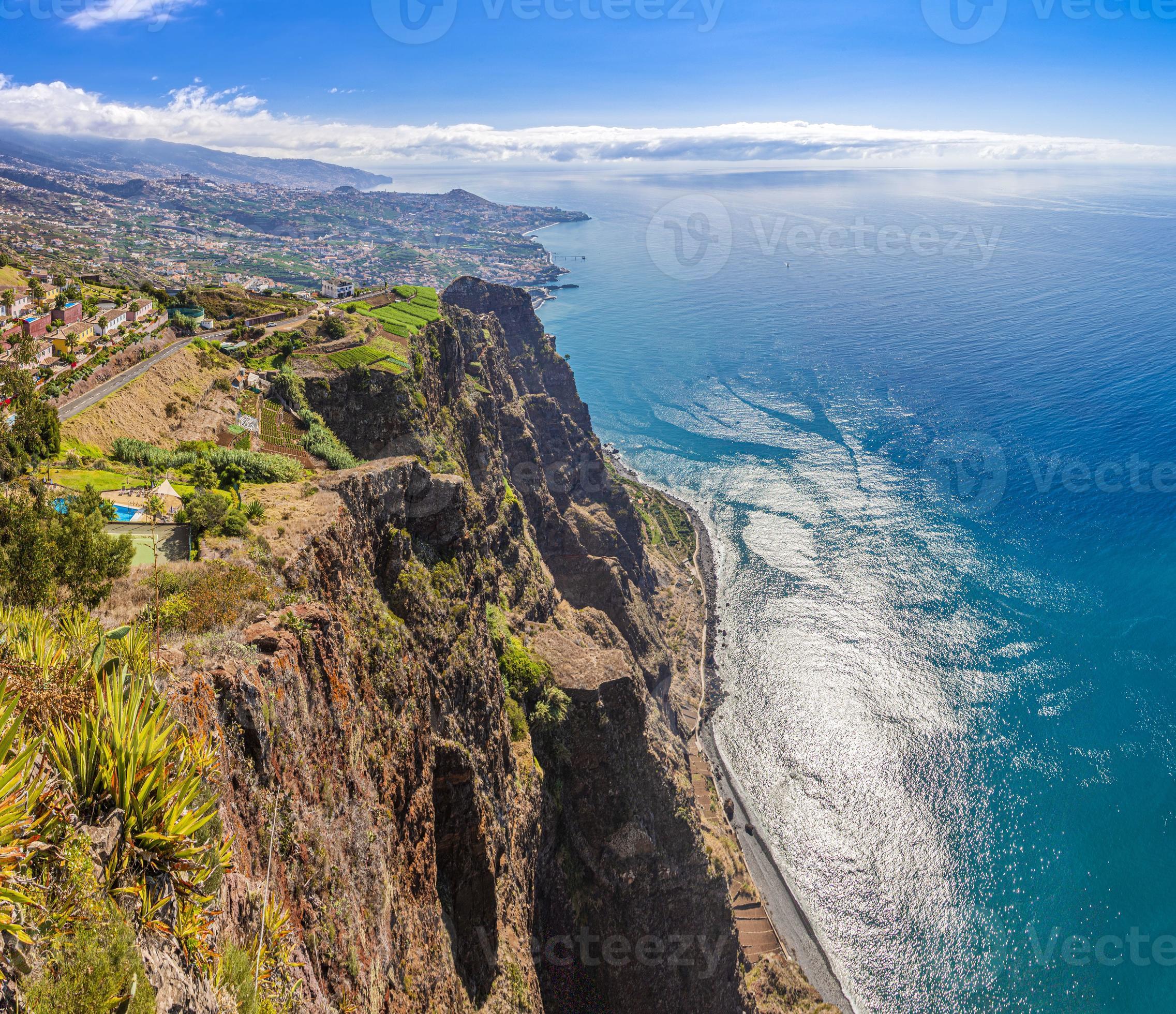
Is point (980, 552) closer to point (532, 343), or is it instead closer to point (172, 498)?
point (532, 343)

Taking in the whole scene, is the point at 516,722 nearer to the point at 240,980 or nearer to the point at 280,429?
the point at 280,429

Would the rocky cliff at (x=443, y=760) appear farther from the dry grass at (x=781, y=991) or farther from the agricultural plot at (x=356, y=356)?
the agricultural plot at (x=356, y=356)

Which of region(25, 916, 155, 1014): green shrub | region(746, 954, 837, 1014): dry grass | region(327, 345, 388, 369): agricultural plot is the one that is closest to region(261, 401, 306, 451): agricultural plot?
region(327, 345, 388, 369): agricultural plot

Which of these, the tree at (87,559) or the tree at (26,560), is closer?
the tree at (26,560)

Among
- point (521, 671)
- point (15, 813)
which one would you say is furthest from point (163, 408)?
point (15, 813)

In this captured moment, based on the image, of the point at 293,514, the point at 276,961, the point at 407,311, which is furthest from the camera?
the point at 407,311

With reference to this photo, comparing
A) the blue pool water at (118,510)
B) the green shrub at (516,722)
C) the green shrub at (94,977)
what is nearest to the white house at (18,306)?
the blue pool water at (118,510)
